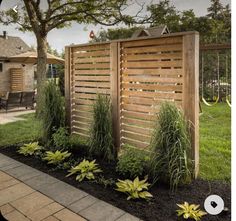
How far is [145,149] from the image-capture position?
347cm

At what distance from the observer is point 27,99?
948cm

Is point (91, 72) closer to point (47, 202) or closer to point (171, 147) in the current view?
point (171, 147)

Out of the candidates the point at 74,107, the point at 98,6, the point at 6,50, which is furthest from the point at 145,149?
the point at 6,50

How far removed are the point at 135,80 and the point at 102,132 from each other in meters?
0.87

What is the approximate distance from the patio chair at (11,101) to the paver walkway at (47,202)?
5856 mm

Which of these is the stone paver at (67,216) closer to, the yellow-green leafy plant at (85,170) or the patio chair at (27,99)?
the yellow-green leafy plant at (85,170)

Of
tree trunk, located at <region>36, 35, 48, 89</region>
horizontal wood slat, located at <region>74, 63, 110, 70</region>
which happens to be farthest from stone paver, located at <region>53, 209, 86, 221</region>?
tree trunk, located at <region>36, 35, 48, 89</region>

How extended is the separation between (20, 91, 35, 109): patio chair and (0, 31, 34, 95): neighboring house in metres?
4.17

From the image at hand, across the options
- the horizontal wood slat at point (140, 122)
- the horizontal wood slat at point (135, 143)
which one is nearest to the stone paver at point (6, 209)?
the horizontal wood slat at point (135, 143)

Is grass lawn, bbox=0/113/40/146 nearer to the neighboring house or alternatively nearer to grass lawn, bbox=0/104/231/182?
grass lawn, bbox=0/104/231/182

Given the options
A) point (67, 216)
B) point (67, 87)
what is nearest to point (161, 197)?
point (67, 216)

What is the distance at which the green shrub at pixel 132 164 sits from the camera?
3113 millimetres

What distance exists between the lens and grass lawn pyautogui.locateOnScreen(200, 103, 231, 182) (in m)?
3.32

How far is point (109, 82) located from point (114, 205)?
2.03 m
